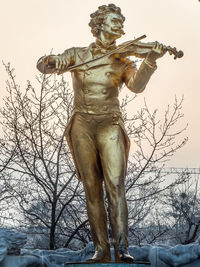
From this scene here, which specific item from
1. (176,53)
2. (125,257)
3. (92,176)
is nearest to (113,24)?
(176,53)

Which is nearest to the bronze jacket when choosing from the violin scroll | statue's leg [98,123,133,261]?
statue's leg [98,123,133,261]

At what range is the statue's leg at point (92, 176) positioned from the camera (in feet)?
13.8

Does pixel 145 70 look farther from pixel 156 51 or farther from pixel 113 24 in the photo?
pixel 113 24

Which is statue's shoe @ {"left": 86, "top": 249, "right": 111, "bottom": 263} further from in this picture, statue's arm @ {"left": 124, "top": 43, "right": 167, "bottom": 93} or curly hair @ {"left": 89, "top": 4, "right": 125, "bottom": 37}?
curly hair @ {"left": 89, "top": 4, "right": 125, "bottom": 37}

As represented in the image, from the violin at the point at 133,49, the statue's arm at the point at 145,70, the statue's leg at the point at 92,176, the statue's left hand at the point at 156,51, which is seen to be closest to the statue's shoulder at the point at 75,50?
the violin at the point at 133,49

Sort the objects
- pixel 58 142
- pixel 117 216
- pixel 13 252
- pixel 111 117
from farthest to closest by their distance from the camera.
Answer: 1. pixel 58 142
2. pixel 13 252
3. pixel 111 117
4. pixel 117 216

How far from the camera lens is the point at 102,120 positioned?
4230 mm

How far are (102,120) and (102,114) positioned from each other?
6 cm

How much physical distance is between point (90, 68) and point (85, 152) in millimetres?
813

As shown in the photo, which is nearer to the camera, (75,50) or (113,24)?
(113,24)

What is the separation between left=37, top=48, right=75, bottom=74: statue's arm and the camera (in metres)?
4.42

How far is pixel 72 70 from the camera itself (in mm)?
4461

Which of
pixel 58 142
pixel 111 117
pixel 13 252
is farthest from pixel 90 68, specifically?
pixel 58 142

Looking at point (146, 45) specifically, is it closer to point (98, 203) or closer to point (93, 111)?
point (93, 111)
